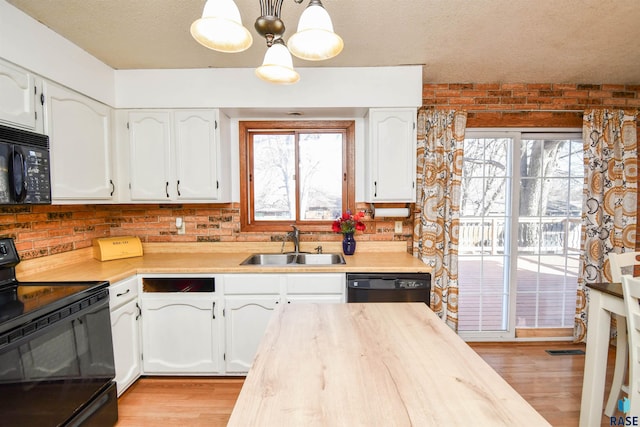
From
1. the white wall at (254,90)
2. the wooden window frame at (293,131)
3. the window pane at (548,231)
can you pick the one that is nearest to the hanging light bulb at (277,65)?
the white wall at (254,90)

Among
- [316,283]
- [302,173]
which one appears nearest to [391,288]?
[316,283]

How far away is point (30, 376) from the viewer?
1385 mm

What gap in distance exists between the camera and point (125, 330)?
215cm

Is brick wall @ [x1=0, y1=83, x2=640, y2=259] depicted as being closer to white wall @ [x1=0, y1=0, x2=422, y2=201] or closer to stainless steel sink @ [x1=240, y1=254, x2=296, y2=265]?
stainless steel sink @ [x1=240, y1=254, x2=296, y2=265]

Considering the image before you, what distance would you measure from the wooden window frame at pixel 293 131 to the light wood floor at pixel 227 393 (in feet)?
4.37

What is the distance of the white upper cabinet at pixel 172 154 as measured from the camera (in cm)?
254

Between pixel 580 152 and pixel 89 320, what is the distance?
13.6 ft

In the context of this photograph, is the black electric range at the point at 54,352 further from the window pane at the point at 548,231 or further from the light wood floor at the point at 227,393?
the window pane at the point at 548,231

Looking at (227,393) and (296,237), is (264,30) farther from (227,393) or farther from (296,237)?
(227,393)

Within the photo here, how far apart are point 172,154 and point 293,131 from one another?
3.54 ft

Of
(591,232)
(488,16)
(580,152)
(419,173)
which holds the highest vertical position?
(488,16)

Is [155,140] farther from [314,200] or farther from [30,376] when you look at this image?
[30,376]

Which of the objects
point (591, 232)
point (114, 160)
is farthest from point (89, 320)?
point (591, 232)

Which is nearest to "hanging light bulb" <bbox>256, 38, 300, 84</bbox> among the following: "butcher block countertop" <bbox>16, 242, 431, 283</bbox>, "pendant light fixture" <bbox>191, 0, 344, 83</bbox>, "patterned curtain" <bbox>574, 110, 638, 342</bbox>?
"pendant light fixture" <bbox>191, 0, 344, 83</bbox>
